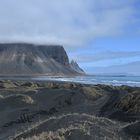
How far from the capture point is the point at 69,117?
577 inches

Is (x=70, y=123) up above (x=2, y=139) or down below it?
above

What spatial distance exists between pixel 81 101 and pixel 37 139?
18946 millimetres

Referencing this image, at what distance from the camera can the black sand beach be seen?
12312mm

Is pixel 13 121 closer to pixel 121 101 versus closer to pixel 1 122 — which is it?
pixel 1 122

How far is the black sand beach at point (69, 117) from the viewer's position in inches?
485

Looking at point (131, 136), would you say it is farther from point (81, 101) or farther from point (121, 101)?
point (81, 101)

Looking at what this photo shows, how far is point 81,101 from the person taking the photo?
3056 cm

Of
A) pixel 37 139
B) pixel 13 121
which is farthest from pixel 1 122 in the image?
pixel 37 139

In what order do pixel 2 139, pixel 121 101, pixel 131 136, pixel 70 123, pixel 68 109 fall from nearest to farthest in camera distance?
pixel 131 136
pixel 70 123
pixel 2 139
pixel 121 101
pixel 68 109

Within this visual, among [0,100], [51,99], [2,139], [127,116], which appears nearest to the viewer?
[2,139]

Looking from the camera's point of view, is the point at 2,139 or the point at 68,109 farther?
the point at 68,109

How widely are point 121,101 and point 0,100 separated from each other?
8.15m

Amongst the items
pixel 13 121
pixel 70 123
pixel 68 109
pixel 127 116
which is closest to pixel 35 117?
pixel 13 121

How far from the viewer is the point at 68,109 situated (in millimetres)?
26891
